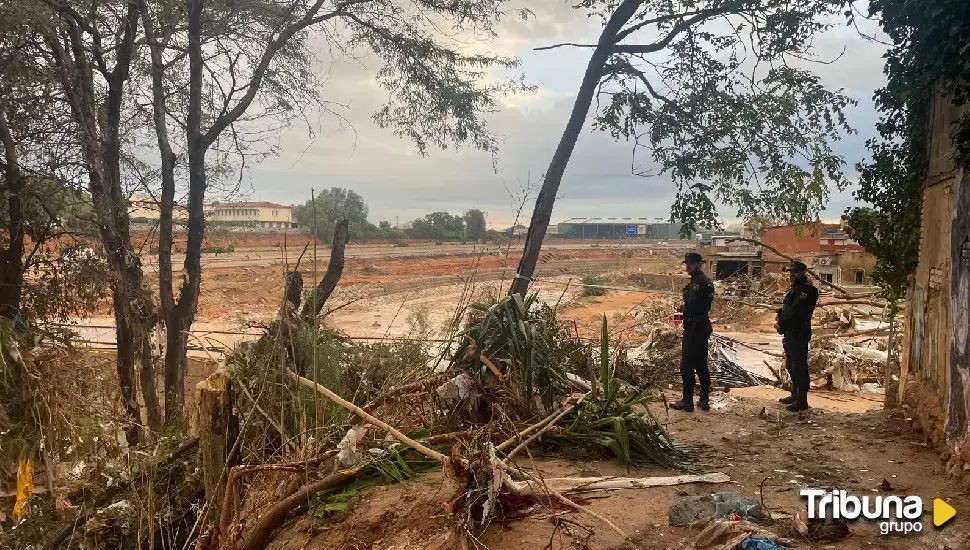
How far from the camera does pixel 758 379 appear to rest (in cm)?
1022

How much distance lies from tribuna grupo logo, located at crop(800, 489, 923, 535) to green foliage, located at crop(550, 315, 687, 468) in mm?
1046

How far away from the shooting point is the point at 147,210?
27.1 ft

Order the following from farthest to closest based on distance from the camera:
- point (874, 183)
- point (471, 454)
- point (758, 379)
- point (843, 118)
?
point (758, 379)
point (843, 118)
point (874, 183)
point (471, 454)

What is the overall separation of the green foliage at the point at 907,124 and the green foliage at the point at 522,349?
3.14 metres

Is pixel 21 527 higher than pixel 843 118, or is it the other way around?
pixel 843 118

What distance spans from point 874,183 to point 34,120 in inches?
362

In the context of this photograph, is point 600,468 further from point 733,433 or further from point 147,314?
point 147,314

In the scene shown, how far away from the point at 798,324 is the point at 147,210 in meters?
8.06

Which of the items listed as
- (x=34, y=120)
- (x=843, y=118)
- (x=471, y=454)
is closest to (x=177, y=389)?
(x=34, y=120)

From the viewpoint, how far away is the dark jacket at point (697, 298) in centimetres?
670

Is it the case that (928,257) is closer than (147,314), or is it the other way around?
(928,257)

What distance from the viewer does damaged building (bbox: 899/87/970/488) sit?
4266 mm

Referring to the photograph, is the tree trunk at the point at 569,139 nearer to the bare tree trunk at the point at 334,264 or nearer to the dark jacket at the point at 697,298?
the dark jacket at the point at 697,298

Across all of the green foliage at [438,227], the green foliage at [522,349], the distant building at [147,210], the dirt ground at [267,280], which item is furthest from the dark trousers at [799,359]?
the green foliage at [438,227]
